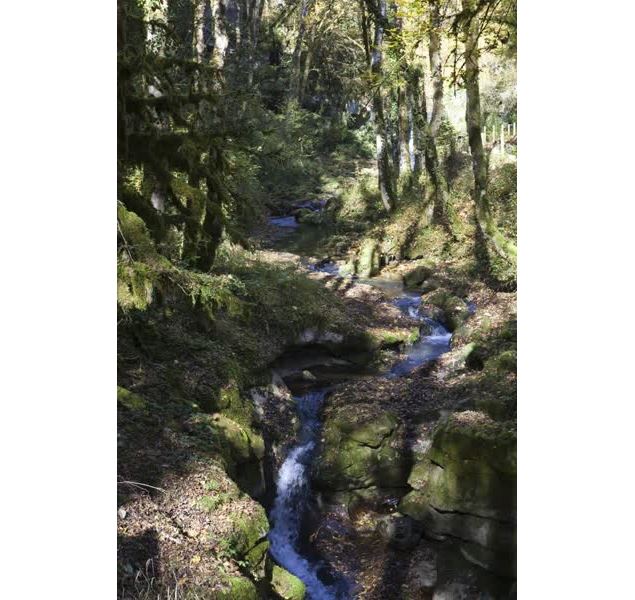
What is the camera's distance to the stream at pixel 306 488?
584 centimetres

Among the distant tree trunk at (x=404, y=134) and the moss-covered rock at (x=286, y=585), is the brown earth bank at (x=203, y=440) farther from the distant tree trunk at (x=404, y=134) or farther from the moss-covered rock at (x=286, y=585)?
the distant tree trunk at (x=404, y=134)

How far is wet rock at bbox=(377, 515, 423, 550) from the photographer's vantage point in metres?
6.00

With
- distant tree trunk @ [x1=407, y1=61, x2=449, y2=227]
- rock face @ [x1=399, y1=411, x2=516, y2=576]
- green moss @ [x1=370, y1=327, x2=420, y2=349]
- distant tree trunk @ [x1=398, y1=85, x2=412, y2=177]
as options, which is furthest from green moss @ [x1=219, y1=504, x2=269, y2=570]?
distant tree trunk @ [x1=398, y1=85, x2=412, y2=177]

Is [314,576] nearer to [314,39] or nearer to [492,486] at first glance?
[492,486]

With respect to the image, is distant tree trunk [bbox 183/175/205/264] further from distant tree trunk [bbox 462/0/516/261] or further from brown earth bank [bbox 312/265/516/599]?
distant tree trunk [bbox 462/0/516/261]

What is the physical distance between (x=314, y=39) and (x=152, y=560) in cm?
1416

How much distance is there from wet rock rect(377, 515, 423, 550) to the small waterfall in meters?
0.74

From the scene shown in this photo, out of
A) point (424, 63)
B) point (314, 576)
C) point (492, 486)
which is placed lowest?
point (314, 576)

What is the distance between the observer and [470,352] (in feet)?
27.9

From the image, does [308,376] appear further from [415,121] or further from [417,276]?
[415,121]

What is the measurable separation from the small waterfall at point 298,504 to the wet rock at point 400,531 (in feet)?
2.42

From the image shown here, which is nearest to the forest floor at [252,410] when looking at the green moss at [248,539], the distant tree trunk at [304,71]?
the green moss at [248,539]

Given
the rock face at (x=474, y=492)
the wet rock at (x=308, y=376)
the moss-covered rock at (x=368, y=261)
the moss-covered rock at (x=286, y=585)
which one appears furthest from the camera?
the moss-covered rock at (x=368, y=261)
